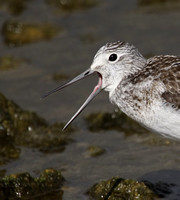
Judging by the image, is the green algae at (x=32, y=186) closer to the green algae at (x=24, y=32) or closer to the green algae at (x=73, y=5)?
the green algae at (x=24, y=32)

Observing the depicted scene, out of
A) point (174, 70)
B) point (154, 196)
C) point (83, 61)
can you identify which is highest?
point (174, 70)

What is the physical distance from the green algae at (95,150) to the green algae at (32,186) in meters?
1.00

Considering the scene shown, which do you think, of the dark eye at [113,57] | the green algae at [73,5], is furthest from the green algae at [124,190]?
the green algae at [73,5]

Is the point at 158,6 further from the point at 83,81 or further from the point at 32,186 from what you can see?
the point at 32,186

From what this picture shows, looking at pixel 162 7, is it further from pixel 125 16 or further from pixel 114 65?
pixel 114 65

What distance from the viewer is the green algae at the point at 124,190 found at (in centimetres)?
831

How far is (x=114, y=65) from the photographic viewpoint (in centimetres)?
841

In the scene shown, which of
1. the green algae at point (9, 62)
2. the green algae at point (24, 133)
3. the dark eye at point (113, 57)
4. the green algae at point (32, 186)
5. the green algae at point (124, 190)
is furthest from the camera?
the green algae at point (9, 62)

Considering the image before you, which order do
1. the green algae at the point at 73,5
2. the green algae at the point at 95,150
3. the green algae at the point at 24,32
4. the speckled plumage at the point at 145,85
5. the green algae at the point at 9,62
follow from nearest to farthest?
the speckled plumage at the point at 145,85, the green algae at the point at 95,150, the green algae at the point at 9,62, the green algae at the point at 24,32, the green algae at the point at 73,5

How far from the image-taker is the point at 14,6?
15547 millimetres

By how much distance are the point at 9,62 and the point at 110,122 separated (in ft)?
11.2

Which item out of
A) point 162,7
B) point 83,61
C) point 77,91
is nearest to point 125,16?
point 162,7

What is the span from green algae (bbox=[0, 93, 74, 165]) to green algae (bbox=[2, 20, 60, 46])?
A: 12.0ft

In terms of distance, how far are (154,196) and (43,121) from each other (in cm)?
304
